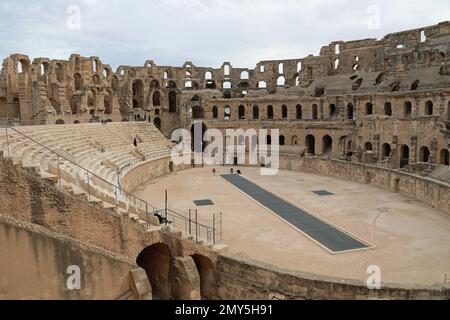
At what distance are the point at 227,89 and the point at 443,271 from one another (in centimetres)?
3855

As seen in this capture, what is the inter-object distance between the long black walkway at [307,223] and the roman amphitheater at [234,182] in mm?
123

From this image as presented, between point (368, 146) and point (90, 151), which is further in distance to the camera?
point (368, 146)

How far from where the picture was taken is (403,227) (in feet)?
56.5

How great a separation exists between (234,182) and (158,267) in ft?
45.4

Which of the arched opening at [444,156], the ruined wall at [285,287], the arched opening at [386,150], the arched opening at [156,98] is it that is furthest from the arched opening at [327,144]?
the ruined wall at [285,287]

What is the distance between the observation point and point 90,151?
23.0m

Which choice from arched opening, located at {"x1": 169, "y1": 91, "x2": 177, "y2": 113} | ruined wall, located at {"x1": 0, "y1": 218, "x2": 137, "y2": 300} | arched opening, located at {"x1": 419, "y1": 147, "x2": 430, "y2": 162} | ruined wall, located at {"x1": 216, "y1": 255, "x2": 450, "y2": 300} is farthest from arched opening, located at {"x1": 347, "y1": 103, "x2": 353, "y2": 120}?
ruined wall, located at {"x1": 0, "y1": 218, "x2": 137, "y2": 300}

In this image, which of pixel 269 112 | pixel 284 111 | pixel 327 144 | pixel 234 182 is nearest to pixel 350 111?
pixel 327 144

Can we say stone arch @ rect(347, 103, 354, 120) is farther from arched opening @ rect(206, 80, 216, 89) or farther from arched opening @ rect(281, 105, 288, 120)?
arched opening @ rect(206, 80, 216, 89)

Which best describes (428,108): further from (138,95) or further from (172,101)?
(138,95)

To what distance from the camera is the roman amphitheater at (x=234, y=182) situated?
1055cm

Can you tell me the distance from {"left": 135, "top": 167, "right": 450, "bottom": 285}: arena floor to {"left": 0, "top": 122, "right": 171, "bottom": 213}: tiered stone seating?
9.37 feet
